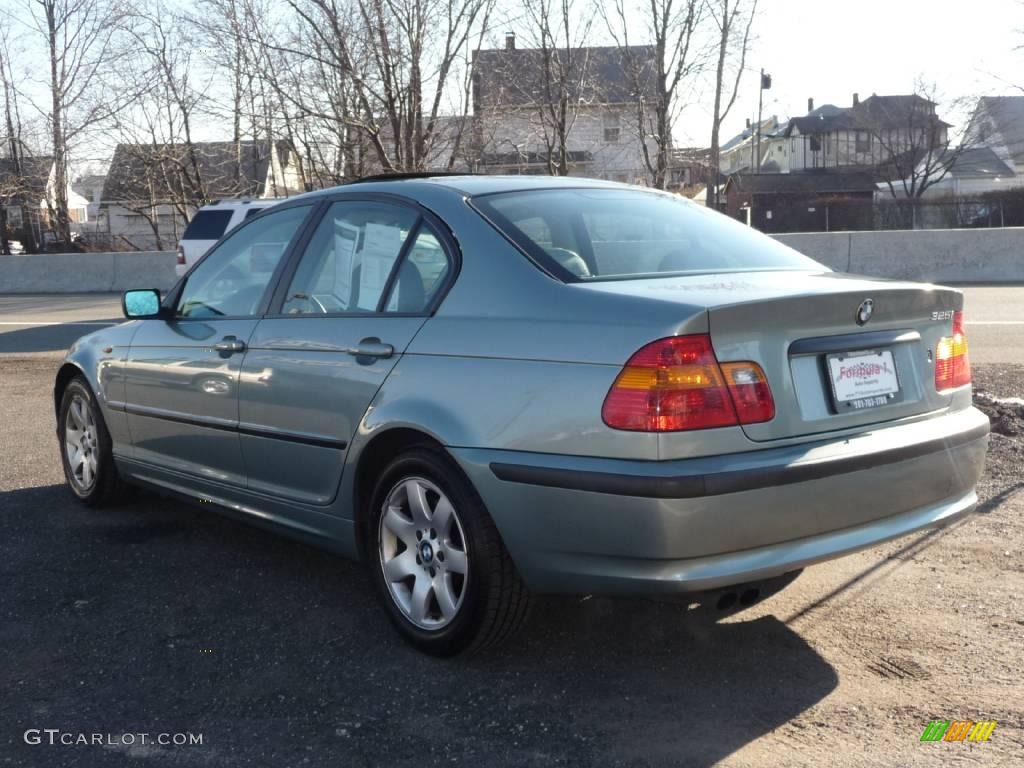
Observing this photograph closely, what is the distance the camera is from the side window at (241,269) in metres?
4.60

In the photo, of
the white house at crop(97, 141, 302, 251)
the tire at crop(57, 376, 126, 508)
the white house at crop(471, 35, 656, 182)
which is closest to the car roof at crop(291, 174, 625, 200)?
the tire at crop(57, 376, 126, 508)

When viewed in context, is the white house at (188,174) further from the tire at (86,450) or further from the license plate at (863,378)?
the license plate at (863,378)

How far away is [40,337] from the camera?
14.3 m

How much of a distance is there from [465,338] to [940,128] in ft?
241

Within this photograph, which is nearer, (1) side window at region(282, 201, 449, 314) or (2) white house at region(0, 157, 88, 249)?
(1) side window at region(282, 201, 449, 314)

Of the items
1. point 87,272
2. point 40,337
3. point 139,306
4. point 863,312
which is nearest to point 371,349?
point 863,312

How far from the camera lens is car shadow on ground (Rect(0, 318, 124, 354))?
13.1 metres

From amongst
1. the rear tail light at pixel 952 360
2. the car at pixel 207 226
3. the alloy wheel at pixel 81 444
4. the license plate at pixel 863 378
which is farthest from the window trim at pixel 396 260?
the car at pixel 207 226

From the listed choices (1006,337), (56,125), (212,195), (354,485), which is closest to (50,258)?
(212,195)

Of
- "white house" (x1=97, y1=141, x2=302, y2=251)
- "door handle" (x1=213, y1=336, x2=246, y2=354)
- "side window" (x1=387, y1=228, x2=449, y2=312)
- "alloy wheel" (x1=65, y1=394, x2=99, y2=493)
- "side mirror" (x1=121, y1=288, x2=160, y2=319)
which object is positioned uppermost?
"white house" (x1=97, y1=141, x2=302, y2=251)

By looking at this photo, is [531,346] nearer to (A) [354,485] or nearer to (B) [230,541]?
(A) [354,485]

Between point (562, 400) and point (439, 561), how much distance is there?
79 centimetres

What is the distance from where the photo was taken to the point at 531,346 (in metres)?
3.29

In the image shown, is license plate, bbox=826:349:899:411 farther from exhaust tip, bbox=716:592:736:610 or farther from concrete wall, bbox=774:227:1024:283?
concrete wall, bbox=774:227:1024:283
